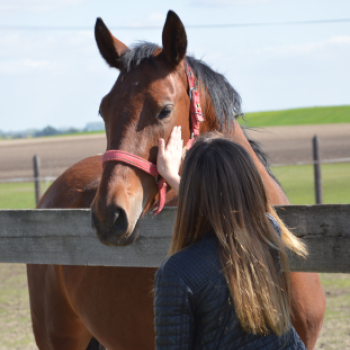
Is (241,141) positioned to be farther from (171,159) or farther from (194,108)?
(171,159)

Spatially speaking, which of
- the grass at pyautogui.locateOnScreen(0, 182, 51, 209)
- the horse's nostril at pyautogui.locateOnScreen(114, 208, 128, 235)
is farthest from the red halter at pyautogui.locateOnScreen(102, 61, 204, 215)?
the grass at pyautogui.locateOnScreen(0, 182, 51, 209)

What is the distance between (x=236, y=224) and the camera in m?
1.29

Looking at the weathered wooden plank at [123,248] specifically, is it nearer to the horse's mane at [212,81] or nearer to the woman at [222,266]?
the woman at [222,266]

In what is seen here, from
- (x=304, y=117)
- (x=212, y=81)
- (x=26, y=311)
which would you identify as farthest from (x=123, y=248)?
(x=304, y=117)

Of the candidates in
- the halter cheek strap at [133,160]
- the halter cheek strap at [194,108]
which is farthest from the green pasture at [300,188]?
the halter cheek strap at [133,160]

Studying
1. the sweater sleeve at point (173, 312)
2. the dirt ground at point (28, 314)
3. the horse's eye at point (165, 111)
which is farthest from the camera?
the dirt ground at point (28, 314)

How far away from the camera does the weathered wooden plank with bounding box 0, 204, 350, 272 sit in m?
1.86

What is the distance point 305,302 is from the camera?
2.21 metres

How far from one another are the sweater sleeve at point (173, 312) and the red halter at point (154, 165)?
850 millimetres

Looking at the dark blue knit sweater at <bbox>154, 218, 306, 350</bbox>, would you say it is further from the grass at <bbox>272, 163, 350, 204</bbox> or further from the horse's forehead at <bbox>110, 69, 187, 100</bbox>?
Result: the grass at <bbox>272, 163, 350, 204</bbox>

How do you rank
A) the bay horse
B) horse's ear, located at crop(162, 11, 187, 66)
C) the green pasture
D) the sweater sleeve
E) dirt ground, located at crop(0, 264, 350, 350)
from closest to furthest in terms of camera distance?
the sweater sleeve, the bay horse, horse's ear, located at crop(162, 11, 187, 66), dirt ground, located at crop(0, 264, 350, 350), the green pasture

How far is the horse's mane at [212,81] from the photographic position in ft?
7.29

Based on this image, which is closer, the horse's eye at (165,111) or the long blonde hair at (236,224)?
the long blonde hair at (236,224)

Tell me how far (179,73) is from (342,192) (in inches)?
448
